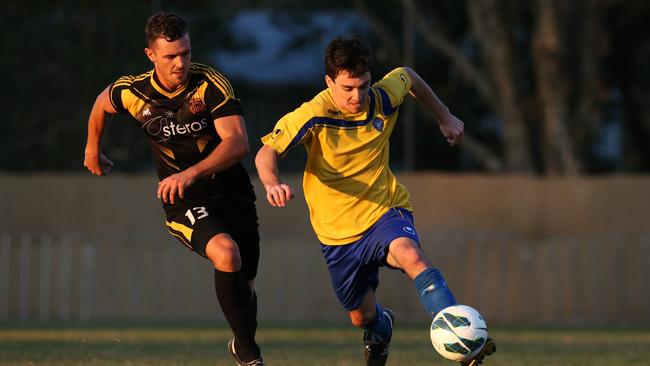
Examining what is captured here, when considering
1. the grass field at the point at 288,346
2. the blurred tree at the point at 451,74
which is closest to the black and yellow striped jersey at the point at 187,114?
the grass field at the point at 288,346

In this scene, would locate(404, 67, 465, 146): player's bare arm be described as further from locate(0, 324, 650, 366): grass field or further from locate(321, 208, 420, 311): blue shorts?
locate(0, 324, 650, 366): grass field

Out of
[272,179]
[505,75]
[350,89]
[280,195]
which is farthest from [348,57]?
[505,75]

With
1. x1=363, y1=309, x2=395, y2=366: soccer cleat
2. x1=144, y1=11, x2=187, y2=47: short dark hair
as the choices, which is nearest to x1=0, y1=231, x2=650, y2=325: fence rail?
x1=363, y1=309, x2=395, y2=366: soccer cleat

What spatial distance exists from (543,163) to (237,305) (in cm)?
2068

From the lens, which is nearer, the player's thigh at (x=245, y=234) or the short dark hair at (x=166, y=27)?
the short dark hair at (x=166, y=27)

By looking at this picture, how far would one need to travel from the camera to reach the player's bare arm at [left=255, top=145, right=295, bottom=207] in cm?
725

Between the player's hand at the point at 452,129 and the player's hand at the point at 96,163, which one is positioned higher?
the player's hand at the point at 452,129

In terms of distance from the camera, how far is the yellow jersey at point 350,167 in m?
8.33

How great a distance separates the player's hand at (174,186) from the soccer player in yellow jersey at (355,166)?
0.45 m

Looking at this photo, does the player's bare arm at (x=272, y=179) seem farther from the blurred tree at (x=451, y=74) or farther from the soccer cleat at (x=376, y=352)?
the blurred tree at (x=451, y=74)

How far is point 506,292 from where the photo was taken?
2325 cm

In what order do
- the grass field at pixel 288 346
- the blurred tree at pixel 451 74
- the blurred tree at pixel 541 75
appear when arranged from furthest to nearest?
the blurred tree at pixel 451 74 → the blurred tree at pixel 541 75 → the grass field at pixel 288 346

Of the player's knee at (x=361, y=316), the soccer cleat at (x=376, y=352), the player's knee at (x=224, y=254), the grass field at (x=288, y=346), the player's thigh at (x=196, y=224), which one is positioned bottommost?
the grass field at (x=288, y=346)

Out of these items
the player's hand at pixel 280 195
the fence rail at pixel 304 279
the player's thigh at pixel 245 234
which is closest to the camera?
the player's hand at pixel 280 195
